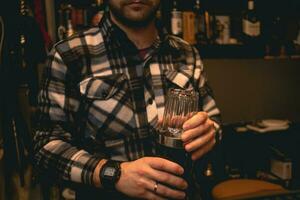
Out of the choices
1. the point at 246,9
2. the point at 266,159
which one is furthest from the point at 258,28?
the point at 266,159

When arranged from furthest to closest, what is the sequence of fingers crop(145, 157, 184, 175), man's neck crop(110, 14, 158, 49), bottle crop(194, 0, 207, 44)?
bottle crop(194, 0, 207, 44), man's neck crop(110, 14, 158, 49), fingers crop(145, 157, 184, 175)

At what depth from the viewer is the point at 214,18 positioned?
2.64 metres

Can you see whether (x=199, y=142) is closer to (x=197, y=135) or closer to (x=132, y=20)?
(x=197, y=135)

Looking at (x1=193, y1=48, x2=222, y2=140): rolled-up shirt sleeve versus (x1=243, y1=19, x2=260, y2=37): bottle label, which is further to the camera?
(x1=243, y1=19, x2=260, y2=37): bottle label

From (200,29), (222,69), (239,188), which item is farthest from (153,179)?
(222,69)

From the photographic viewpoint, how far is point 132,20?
1200mm

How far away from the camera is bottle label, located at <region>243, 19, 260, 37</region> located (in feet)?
8.62

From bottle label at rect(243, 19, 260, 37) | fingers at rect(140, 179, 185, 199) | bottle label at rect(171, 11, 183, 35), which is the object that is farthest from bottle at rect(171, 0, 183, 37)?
fingers at rect(140, 179, 185, 199)

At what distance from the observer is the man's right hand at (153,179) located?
0.76 m


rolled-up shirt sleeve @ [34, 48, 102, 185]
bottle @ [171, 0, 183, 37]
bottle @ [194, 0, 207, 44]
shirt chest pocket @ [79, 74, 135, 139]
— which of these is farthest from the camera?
bottle @ [194, 0, 207, 44]

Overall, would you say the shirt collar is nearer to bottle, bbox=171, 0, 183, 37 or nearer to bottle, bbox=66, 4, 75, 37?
bottle, bbox=66, 4, 75, 37

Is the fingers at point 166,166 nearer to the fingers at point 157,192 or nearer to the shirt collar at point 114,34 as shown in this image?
the fingers at point 157,192

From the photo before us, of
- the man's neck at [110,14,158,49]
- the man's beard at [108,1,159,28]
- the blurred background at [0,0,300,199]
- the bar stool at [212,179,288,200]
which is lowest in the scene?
the bar stool at [212,179,288,200]

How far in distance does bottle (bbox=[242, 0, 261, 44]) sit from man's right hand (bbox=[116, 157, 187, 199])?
211 cm
